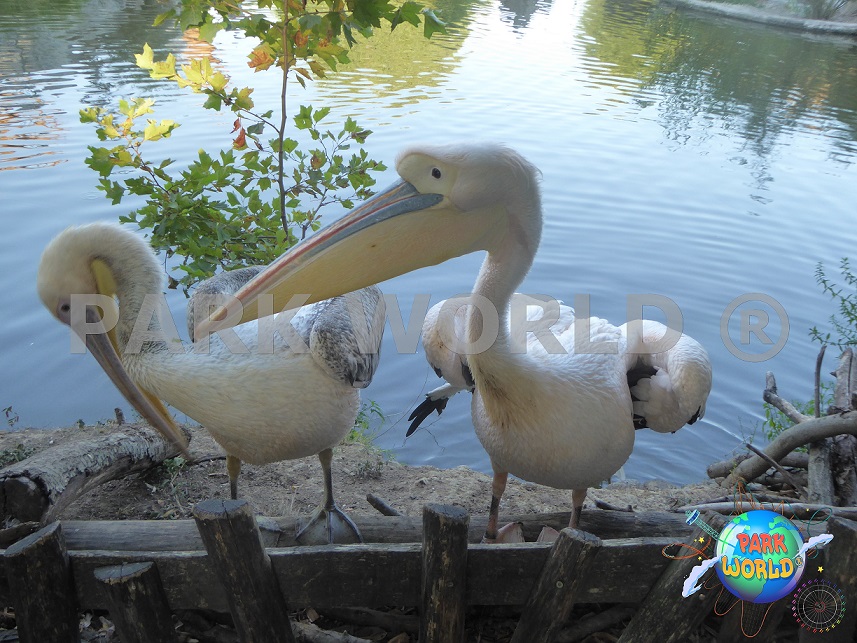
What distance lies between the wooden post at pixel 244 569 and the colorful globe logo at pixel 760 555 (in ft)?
3.62

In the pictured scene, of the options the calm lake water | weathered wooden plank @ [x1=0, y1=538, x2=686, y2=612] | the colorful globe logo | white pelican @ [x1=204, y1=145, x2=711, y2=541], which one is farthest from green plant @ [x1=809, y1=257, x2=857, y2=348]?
the colorful globe logo

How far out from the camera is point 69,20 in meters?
13.2

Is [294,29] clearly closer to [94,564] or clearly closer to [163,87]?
[94,564]

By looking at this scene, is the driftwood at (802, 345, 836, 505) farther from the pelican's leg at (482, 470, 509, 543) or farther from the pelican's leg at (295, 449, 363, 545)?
the pelican's leg at (295, 449, 363, 545)

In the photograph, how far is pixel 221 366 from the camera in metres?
2.34

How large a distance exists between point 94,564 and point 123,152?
211 cm

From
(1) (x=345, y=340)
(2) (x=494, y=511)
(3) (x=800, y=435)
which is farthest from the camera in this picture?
(3) (x=800, y=435)

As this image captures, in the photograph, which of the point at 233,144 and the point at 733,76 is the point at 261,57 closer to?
the point at 233,144

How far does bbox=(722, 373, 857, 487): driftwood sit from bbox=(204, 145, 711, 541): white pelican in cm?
68

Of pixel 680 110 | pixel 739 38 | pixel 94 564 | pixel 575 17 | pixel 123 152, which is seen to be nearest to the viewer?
pixel 94 564

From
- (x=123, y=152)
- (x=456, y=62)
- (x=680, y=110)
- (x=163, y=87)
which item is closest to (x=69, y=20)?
(x=163, y=87)

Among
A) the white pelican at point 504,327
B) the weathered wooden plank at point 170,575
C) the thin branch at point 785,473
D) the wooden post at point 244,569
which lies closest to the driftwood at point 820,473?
the thin branch at point 785,473

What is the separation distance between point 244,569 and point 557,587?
0.79 meters

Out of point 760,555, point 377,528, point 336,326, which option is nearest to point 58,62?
point 336,326
